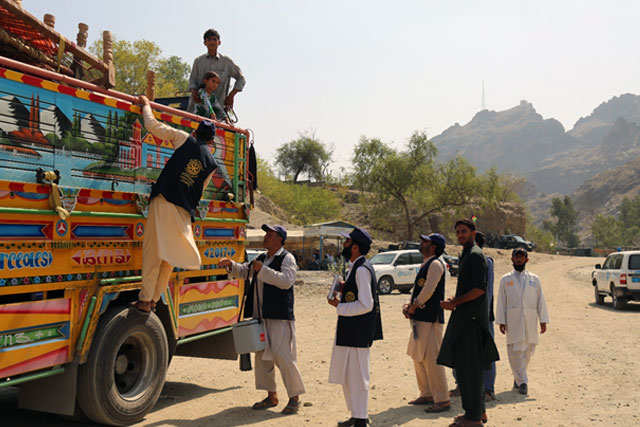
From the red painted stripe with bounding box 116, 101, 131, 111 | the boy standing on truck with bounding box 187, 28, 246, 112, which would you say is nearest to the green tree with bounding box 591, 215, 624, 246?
the boy standing on truck with bounding box 187, 28, 246, 112

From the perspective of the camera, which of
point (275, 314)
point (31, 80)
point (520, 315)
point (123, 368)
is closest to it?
point (31, 80)

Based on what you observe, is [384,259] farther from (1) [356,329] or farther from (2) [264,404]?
(1) [356,329]

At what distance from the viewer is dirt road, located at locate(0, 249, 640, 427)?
634 cm

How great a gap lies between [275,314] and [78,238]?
2.26m

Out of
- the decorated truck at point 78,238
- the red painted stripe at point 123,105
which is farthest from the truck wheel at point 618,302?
the red painted stripe at point 123,105

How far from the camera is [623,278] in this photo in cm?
1728

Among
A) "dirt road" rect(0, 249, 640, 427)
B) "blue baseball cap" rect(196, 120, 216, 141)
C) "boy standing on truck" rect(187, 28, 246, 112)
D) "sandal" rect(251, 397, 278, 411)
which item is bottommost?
"dirt road" rect(0, 249, 640, 427)

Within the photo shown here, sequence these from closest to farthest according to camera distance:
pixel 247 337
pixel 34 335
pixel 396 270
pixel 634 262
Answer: pixel 34 335 < pixel 247 337 < pixel 634 262 < pixel 396 270

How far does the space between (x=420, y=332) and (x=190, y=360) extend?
440cm

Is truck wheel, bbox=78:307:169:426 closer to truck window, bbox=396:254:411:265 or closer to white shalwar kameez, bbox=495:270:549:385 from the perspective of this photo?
white shalwar kameez, bbox=495:270:549:385

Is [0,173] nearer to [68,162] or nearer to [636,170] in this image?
[68,162]

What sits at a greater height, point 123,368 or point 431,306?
point 431,306

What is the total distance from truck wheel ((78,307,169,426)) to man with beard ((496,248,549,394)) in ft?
14.0

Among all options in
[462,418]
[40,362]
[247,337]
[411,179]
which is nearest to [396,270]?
[247,337]
